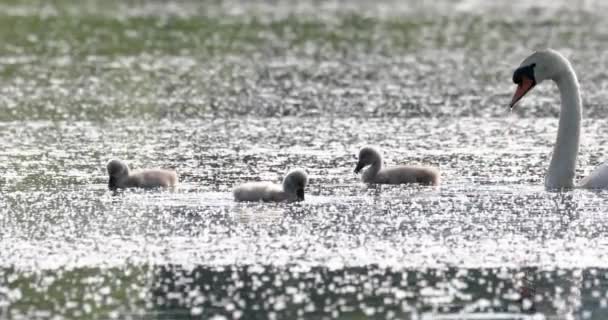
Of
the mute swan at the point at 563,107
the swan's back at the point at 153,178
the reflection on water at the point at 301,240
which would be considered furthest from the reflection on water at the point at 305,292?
the mute swan at the point at 563,107

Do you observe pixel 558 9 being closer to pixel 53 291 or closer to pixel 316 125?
pixel 316 125

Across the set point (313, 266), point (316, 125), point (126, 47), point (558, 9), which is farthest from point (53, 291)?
point (558, 9)

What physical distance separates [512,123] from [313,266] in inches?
454

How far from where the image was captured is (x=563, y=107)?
1767 centimetres

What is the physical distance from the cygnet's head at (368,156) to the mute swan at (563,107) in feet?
5.11

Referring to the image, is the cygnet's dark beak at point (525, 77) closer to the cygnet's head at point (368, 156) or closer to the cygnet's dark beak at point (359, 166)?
the cygnet's head at point (368, 156)

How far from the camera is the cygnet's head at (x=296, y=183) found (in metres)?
16.1

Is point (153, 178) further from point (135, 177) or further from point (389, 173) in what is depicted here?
point (389, 173)

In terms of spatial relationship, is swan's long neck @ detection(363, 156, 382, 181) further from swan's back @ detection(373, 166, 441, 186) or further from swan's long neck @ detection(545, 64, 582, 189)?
swan's long neck @ detection(545, 64, 582, 189)

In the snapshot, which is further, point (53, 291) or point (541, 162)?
point (541, 162)

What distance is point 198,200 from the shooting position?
16281 mm

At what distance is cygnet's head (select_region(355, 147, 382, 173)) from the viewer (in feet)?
58.6

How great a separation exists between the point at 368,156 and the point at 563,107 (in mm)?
2167

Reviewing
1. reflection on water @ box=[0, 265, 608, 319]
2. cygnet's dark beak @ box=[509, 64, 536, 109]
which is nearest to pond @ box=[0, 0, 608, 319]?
reflection on water @ box=[0, 265, 608, 319]
